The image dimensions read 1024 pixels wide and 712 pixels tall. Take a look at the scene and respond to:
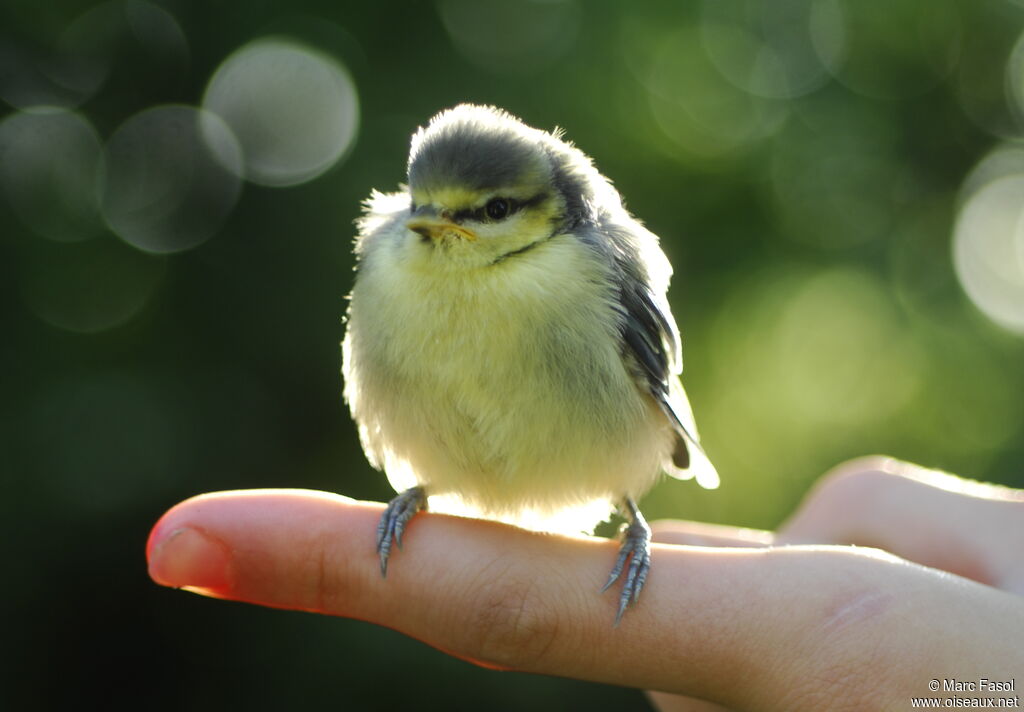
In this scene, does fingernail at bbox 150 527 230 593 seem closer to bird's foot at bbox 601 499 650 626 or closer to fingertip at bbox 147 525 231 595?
fingertip at bbox 147 525 231 595

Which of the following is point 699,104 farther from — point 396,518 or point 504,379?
point 396,518

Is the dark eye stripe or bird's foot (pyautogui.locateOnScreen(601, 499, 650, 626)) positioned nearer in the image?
bird's foot (pyautogui.locateOnScreen(601, 499, 650, 626))

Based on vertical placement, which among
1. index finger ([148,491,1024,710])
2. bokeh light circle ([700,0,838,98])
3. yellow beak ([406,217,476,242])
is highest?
bokeh light circle ([700,0,838,98])

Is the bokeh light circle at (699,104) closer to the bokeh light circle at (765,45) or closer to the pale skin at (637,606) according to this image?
the bokeh light circle at (765,45)

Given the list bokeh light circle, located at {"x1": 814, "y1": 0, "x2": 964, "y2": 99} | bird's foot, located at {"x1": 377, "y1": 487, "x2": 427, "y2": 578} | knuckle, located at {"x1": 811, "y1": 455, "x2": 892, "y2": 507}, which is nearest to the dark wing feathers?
bird's foot, located at {"x1": 377, "y1": 487, "x2": 427, "y2": 578}

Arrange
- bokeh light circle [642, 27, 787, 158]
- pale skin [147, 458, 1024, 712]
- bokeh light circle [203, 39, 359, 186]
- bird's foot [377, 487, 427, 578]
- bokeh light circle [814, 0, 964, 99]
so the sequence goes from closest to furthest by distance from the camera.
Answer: pale skin [147, 458, 1024, 712], bird's foot [377, 487, 427, 578], bokeh light circle [203, 39, 359, 186], bokeh light circle [642, 27, 787, 158], bokeh light circle [814, 0, 964, 99]

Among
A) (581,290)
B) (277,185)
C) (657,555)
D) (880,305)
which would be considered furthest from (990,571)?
(277,185)

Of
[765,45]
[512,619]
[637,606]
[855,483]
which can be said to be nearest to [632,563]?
[637,606]
